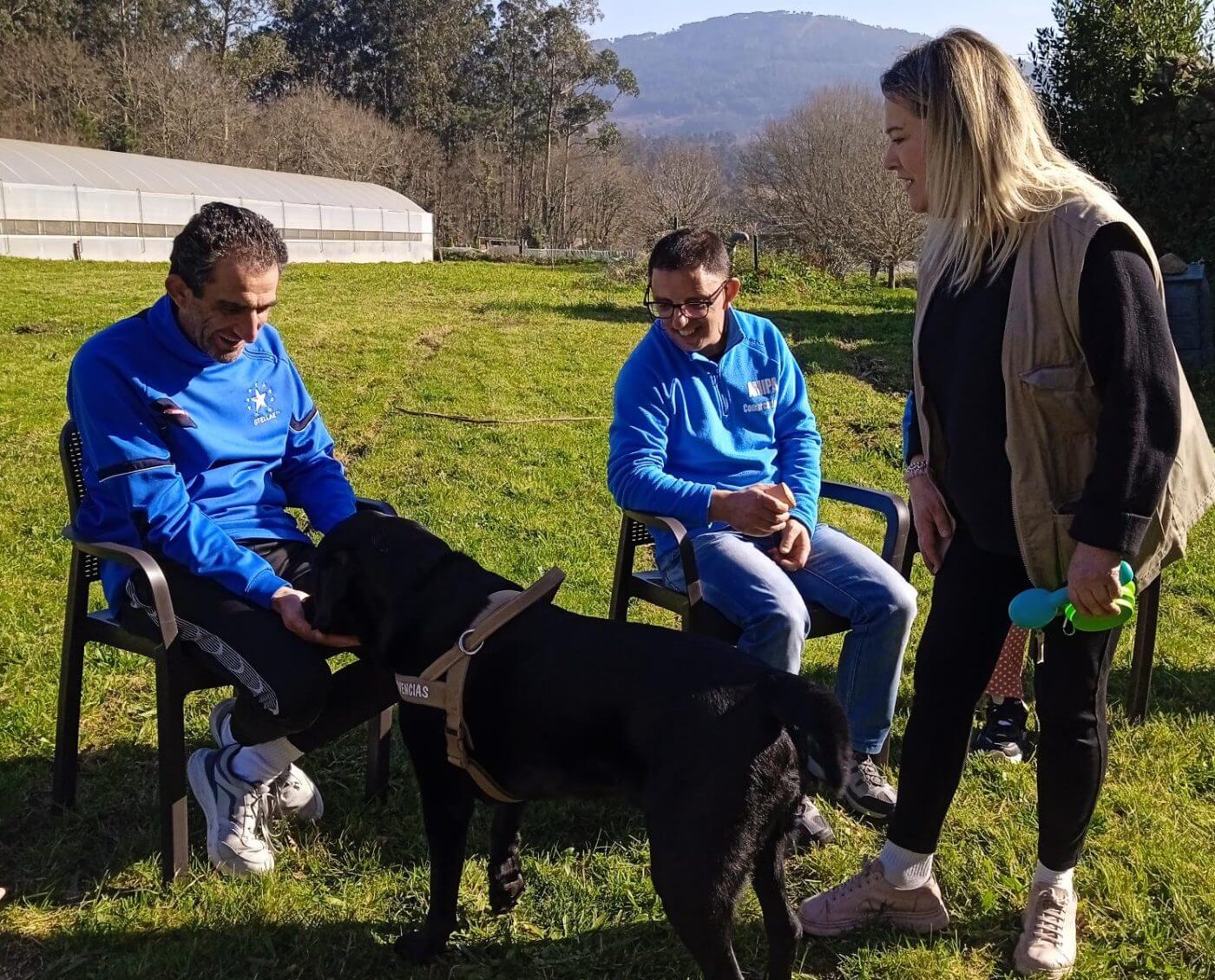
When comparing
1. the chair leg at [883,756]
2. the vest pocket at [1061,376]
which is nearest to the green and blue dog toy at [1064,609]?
the vest pocket at [1061,376]

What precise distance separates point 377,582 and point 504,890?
3.05 ft

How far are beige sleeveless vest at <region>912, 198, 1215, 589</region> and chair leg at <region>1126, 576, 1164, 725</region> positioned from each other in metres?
1.39

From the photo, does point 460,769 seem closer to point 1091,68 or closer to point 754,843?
point 754,843

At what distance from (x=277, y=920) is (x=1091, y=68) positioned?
13627mm

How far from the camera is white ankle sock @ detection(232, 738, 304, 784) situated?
9.78 feet

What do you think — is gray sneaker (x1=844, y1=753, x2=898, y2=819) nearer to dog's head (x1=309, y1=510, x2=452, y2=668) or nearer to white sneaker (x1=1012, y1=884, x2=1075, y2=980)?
white sneaker (x1=1012, y1=884, x2=1075, y2=980)

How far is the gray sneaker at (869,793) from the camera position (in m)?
3.26

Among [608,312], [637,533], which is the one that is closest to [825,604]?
[637,533]

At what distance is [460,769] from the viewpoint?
2.53 metres

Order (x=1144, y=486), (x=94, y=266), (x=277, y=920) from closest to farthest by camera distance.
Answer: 1. (x=1144, y=486)
2. (x=277, y=920)
3. (x=94, y=266)

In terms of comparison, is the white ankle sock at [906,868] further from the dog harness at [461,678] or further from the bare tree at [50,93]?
the bare tree at [50,93]

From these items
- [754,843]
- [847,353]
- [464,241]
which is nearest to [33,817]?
[754,843]

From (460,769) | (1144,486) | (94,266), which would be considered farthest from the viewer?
(94,266)

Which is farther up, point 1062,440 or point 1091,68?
point 1091,68
